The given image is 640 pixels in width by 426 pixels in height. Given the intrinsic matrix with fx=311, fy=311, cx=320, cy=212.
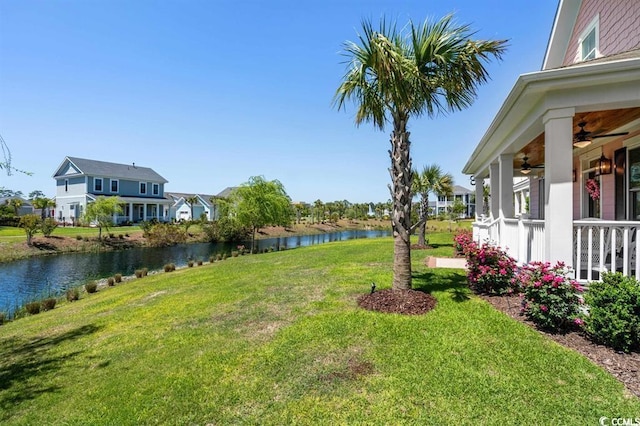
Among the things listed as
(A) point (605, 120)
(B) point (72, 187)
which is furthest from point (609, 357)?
(B) point (72, 187)

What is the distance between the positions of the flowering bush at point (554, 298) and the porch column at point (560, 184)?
0.36 metres

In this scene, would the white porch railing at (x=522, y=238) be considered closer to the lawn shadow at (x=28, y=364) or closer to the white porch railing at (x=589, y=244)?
the white porch railing at (x=589, y=244)

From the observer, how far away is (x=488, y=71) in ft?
19.6

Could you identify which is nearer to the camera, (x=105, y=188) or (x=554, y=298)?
(x=554, y=298)

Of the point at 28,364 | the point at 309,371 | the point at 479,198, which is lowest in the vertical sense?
the point at 28,364

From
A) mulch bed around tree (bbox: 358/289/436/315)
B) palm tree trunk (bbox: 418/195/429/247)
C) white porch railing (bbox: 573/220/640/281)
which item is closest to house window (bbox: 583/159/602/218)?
white porch railing (bbox: 573/220/640/281)

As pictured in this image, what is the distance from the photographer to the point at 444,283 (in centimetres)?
742

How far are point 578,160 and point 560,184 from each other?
6.73 m

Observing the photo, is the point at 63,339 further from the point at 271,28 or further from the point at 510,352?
the point at 271,28

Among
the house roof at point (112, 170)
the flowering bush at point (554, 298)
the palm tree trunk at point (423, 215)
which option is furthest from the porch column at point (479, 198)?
the house roof at point (112, 170)

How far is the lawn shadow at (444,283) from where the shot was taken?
6.47 meters

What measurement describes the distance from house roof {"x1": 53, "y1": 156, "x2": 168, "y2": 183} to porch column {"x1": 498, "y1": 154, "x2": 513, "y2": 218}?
1726 inches

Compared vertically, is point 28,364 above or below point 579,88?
below

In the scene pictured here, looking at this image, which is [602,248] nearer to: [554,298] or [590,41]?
[554,298]
